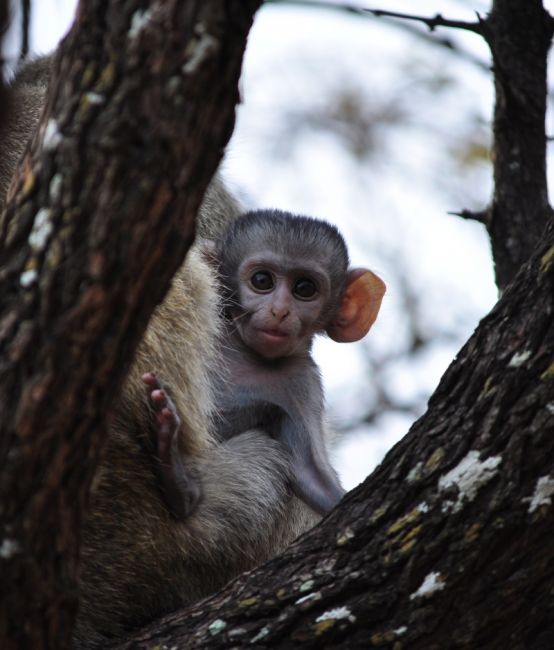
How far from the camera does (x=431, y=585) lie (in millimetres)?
2963

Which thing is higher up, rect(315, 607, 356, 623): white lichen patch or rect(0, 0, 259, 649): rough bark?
rect(0, 0, 259, 649): rough bark

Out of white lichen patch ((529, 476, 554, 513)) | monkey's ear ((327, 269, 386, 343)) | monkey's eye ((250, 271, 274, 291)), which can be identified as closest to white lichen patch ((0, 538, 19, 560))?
white lichen patch ((529, 476, 554, 513))

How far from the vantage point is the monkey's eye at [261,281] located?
15.7 feet

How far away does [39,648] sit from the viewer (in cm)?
254

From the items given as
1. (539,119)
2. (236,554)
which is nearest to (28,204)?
(236,554)

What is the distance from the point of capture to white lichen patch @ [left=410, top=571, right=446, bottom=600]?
296 centimetres

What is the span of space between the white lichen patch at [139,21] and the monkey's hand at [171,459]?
165 centimetres

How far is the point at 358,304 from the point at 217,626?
2215mm

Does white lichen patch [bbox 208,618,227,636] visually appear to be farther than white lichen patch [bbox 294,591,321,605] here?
Yes

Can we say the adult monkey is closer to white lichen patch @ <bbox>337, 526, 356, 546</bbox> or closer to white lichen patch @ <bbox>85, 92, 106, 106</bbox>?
white lichen patch @ <bbox>337, 526, 356, 546</bbox>

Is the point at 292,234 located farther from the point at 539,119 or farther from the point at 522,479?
the point at 522,479

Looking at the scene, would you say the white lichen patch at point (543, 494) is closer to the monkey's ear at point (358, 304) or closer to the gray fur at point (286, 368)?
the gray fur at point (286, 368)

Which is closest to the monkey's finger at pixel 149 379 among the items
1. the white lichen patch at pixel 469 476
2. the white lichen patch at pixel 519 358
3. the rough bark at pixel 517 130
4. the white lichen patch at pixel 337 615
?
the white lichen patch at pixel 337 615

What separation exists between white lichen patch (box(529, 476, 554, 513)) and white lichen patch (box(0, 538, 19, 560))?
4.14ft
